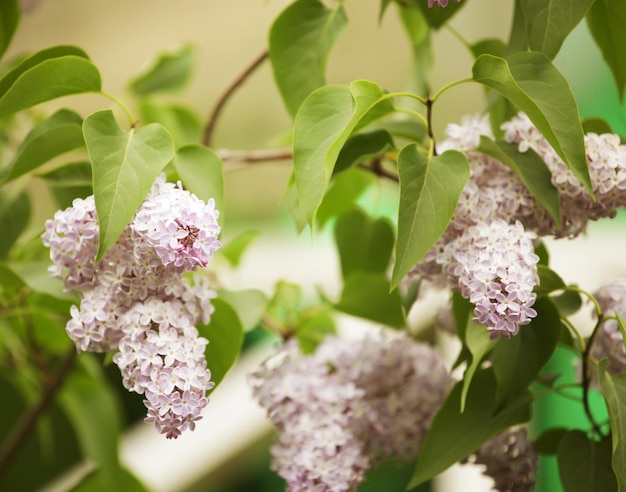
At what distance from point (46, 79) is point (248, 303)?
0.22 metres

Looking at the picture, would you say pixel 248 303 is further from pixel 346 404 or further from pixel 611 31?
pixel 611 31

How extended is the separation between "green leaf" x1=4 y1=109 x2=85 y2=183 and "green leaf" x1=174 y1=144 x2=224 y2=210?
0.07 metres

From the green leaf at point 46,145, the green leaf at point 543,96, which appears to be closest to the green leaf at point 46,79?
the green leaf at point 46,145

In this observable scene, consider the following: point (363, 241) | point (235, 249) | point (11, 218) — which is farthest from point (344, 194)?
point (11, 218)

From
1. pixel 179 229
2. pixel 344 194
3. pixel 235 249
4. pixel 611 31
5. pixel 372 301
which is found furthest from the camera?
pixel 235 249

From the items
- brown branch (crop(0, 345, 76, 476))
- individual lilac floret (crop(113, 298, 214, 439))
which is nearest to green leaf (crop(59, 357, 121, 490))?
brown branch (crop(0, 345, 76, 476))

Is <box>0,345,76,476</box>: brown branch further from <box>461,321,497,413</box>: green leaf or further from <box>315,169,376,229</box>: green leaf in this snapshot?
<box>461,321,497,413</box>: green leaf

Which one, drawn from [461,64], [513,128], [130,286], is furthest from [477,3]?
[130,286]

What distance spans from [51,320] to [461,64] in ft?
5.59

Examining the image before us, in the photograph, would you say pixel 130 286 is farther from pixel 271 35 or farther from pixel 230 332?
pixel 271 35

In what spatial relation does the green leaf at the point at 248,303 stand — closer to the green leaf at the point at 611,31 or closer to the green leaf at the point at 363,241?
the green leaf at the point at 363,241

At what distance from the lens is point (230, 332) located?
52cm

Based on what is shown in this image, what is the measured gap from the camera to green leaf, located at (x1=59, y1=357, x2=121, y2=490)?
2.67 ft

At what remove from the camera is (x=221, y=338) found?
0.52m
